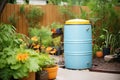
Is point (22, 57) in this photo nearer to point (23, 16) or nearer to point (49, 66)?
point (49, 66)

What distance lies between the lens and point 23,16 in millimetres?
11250

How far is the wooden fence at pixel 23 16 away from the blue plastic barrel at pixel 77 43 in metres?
4.28

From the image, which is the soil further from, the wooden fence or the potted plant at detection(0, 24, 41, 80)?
the wooden fence

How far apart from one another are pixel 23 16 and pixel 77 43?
16.3 feet

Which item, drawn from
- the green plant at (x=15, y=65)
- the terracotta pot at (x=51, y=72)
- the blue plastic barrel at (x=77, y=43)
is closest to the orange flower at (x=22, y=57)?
the green plant at (x=15, y=65)

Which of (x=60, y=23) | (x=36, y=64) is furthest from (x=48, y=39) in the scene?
(x=36, y=64)

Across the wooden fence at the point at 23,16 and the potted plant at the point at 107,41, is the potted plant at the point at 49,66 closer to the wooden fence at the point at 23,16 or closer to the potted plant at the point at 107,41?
the potted plant at the point at 107,41

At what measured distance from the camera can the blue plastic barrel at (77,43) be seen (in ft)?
22.2

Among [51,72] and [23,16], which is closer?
[51,72]

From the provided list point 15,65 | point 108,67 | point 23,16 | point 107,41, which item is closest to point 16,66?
point 15,65

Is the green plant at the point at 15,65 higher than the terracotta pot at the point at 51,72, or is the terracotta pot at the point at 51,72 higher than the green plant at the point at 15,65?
the green plant at the point at 15,65

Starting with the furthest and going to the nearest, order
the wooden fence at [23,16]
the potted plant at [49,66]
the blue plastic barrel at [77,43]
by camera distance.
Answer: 1. the wooden fence at [23,16]
2. the blue plastic barrel at [77,43]
3. the potted plant at [49,66]

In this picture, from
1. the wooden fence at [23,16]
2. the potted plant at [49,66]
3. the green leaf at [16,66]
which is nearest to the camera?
the green leaf at [16,66]

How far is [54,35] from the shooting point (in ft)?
36.1
